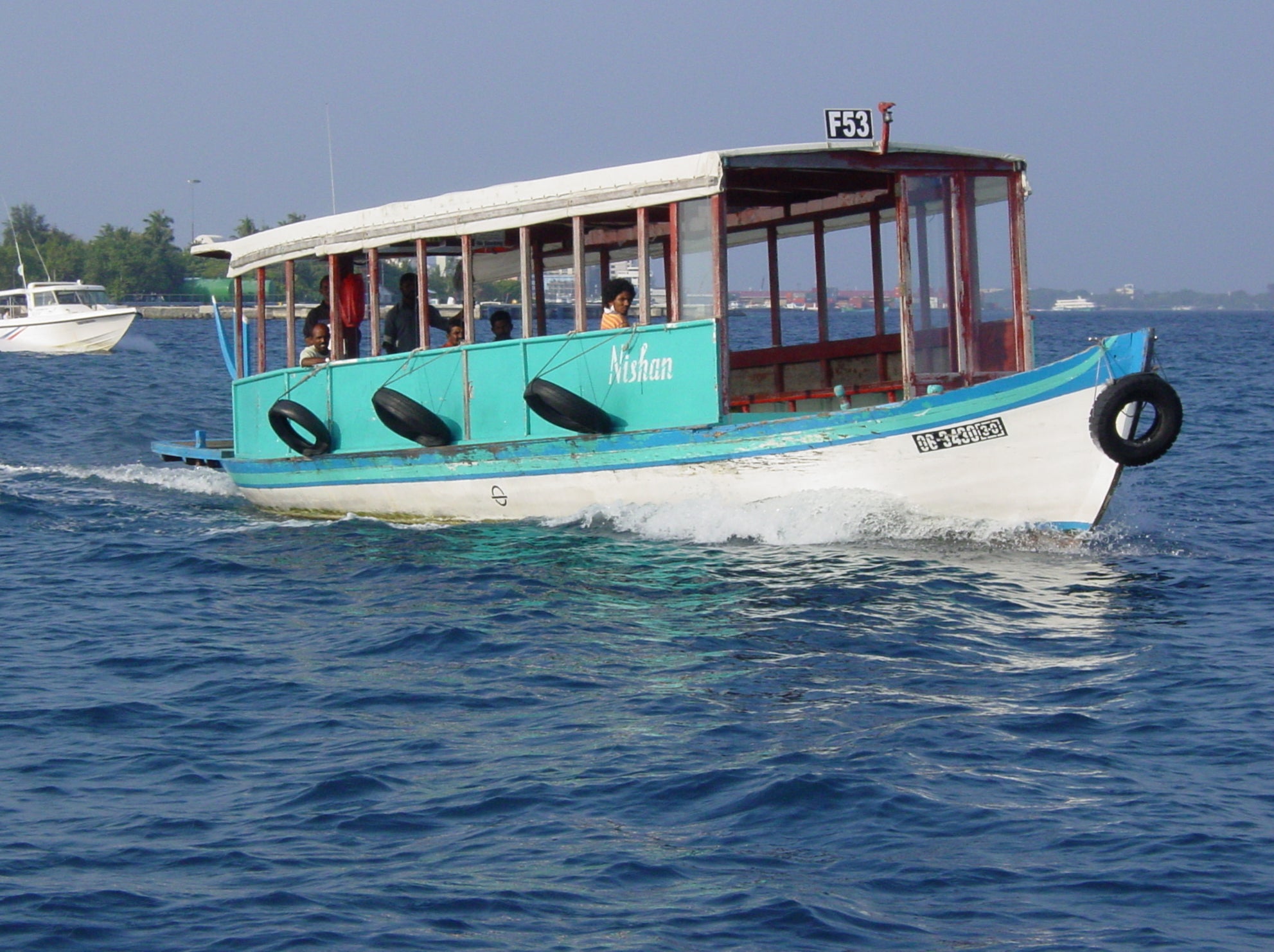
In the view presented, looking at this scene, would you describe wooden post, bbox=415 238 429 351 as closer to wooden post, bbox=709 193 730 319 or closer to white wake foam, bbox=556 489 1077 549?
white wake foam, bbox=556 489 1077 549

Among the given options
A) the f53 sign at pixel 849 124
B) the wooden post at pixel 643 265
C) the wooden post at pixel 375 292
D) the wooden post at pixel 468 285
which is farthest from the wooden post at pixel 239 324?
the f53 sign at pixel 849 124

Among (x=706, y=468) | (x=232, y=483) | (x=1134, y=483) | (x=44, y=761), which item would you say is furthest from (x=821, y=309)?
(x=44, y=761)

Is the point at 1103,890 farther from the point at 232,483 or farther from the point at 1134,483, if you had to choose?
the point at 232,483

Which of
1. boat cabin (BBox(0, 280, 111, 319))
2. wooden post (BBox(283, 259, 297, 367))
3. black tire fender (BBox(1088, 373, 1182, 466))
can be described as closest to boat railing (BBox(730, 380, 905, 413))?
black tire fender (BBox(1088, 373, 1182, 466))

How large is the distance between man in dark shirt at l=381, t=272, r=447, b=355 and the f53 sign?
4.35 metres

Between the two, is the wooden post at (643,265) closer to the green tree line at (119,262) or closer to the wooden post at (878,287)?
the wooden post at (878,287)

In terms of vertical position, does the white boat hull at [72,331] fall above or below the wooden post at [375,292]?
above

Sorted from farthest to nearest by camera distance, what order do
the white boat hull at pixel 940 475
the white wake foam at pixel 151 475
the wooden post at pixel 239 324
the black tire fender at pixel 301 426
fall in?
the white wake foam at pixel 151 475
the wooden post at pixel 239 324
the black tire fender at pixel 301 426
the white boat hull at pixel 940 475

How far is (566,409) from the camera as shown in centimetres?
1134

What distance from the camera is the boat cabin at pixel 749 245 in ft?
36.1

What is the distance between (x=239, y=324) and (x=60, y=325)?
1403 inches

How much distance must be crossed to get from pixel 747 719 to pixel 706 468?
4.13 metres

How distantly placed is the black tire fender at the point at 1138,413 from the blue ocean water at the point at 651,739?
0.86 metres

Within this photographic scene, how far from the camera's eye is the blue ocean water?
16.8ft
